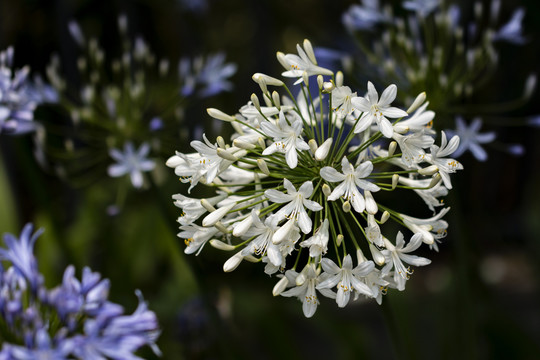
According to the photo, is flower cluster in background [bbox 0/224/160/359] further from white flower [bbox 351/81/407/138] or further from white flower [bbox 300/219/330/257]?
white flower [bbox 351/81/407/138]

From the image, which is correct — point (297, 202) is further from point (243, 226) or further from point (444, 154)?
point (444, 154)

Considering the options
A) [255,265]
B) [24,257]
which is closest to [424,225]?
[24,257]

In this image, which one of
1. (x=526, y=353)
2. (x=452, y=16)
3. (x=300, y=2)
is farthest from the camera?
(x=300, y=2)

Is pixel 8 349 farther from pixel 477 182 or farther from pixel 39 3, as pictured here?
pixel 477 182

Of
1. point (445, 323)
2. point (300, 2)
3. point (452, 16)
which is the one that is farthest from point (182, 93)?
point (300, 2)

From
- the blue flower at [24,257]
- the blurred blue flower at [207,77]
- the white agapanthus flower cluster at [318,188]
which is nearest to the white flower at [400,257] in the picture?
the white agapanthus flower cluster at [318,188]

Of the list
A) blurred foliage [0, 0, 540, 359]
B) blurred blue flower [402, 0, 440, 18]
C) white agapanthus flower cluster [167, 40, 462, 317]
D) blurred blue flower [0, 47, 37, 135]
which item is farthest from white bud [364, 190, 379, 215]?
blurred blue flower [0, 47, 37, 135]
